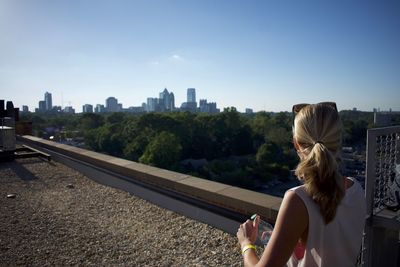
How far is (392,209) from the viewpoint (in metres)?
2.69

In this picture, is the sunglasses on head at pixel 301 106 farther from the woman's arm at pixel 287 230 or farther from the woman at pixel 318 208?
the woman's arm at pixel 287 230

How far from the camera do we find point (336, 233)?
1323 millimetres

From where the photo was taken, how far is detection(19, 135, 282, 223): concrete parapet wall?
393cm

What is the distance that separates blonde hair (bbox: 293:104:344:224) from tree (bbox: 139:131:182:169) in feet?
141

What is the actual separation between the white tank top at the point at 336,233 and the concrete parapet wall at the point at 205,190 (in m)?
2.30

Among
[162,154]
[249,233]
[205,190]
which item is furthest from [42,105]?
[249,233]

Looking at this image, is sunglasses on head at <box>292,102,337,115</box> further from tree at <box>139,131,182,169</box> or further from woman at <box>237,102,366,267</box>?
tree at <box>139,131,182,169</box>

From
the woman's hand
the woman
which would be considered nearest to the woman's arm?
the woman

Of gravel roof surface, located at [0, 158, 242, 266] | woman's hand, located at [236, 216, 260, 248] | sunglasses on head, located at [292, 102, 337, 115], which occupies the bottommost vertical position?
gravel roof surface, located at [0, 158, 242, 266]

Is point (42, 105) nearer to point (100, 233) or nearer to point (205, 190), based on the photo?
point (100, 233)

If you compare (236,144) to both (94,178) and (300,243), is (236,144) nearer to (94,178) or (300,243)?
(94,178)

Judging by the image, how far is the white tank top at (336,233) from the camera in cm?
127

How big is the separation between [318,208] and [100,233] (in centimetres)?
382

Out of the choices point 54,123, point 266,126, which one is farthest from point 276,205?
point 54,123
